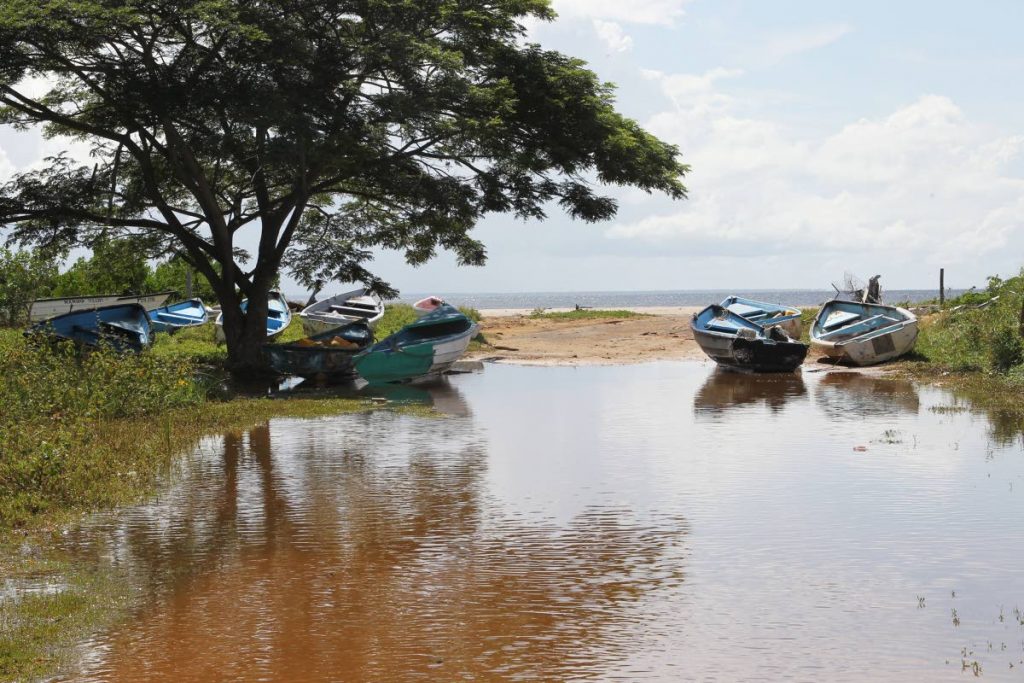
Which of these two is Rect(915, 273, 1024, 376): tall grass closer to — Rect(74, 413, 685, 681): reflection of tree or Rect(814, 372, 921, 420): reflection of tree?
Rect(814, 372, 921, 420): reflection of tree

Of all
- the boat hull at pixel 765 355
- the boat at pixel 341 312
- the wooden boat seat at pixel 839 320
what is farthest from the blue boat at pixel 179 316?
the wooden boat seat at pixel 839 320

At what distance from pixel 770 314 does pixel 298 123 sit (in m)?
15.7

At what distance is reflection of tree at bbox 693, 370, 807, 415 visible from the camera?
70.4 ft

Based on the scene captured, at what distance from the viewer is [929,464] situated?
14492 mm

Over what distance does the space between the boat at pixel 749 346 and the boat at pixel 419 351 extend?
619 cm

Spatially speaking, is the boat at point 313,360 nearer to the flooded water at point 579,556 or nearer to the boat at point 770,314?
the flooded water at point 579,556

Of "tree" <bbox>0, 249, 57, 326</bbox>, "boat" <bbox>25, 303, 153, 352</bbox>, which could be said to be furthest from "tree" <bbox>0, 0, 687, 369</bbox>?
"tree" <bbox>0, 249, 57, 326</bbox>

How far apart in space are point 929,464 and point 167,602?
32.2ft

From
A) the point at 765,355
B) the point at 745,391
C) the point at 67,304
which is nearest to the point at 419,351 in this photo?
the point at 745,391

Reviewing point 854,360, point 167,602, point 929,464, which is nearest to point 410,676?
point 167,602

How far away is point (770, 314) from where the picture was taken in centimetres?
3281

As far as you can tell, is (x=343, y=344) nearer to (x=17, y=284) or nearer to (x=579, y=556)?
(x=17, y=284)

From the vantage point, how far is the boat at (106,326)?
24.4 metres

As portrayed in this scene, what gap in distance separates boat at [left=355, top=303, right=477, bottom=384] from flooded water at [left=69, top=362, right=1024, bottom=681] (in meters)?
6.84
